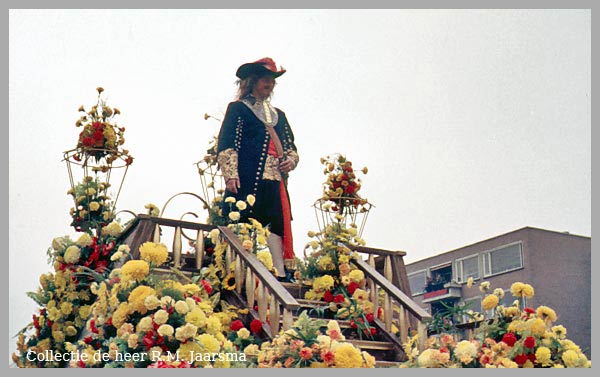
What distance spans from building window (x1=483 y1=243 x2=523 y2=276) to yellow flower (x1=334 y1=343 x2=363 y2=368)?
Result: 1280 centimetres

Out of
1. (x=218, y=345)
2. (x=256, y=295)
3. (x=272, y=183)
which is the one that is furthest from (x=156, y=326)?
(x=272, y=183)

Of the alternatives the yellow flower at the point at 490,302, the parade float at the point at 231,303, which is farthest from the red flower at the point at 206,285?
the yellow flower at the point at 490,302

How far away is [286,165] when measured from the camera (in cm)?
921

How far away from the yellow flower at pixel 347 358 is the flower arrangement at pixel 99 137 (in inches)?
155

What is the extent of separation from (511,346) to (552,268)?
33.3 feet

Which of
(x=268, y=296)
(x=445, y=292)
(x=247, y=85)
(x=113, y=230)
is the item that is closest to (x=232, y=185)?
(x=247, y=85)

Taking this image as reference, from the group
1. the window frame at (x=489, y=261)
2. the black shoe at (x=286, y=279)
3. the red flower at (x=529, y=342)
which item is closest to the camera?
the red flower at (x=529, y=342)

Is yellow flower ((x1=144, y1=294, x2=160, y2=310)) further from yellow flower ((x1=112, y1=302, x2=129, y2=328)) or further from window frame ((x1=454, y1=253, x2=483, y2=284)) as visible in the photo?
window frame ((x1=454, y1=253, x2=483, y2=284))

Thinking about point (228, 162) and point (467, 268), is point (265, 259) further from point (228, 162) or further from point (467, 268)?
point (467, 268)

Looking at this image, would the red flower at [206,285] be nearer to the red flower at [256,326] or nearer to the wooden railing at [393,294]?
the red flower at [256,326]

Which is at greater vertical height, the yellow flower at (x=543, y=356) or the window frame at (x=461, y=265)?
the window frame at (x=461, y=265)

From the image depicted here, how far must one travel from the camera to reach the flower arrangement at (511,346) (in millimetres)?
5828

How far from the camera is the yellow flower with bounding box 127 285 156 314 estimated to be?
19.5 feet

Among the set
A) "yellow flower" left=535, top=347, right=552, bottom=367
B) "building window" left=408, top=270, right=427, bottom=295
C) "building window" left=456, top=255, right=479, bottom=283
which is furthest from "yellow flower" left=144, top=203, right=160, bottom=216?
"building window" left=408, top=270, right=427, bottom=295
